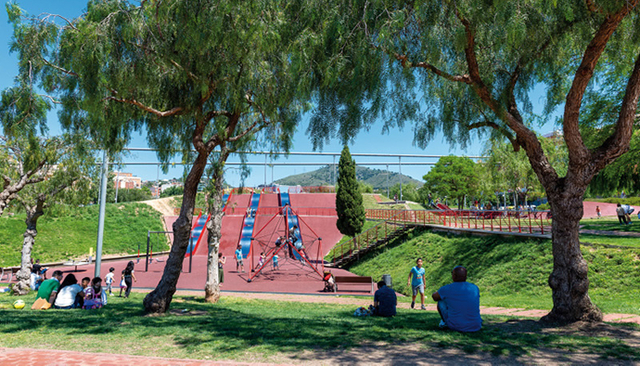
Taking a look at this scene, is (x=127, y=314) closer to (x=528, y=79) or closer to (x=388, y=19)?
(x=388, y=19)

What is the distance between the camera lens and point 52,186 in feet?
47.3

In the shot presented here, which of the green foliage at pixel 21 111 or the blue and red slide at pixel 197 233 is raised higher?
the green foliage at pixel 21 111

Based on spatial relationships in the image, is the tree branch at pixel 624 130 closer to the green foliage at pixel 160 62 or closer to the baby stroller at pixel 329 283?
the green foliage at pixel 160 62

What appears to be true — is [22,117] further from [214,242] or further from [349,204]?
[349,204]

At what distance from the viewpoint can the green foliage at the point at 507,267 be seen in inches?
434

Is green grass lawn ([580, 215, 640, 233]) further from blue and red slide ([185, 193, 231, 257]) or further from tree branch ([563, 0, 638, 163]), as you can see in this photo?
blue and red slide ([185, 193, 231, 257])

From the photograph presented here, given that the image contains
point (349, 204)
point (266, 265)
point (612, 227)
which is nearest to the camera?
point (612, 227)

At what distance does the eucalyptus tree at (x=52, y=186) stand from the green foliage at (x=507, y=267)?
13.9 m

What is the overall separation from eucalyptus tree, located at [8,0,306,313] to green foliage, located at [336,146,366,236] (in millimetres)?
17516

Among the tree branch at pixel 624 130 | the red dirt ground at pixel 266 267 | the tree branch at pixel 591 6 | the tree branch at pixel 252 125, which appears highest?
the tree branch at pixel 591 6

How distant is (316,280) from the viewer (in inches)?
781

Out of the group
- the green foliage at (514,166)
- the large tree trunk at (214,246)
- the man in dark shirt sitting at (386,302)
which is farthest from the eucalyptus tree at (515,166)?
the man in dark shirt sitting at (386,302)

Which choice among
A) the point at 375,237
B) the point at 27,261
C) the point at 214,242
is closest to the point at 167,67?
the point at 214,242

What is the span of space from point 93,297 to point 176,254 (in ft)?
8.51
